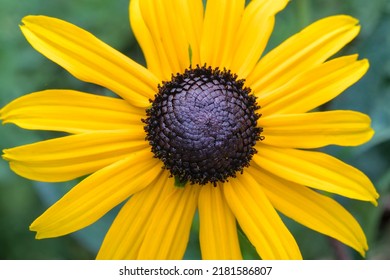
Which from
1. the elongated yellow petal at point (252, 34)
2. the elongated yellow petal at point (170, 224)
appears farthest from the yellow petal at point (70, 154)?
the elongated yellow petal at point (252, 34)

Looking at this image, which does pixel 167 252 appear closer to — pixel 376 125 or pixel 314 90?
pixel 314 90

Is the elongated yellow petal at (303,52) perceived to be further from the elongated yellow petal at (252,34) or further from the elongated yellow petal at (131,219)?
the elongated yellow petal at (131,219)

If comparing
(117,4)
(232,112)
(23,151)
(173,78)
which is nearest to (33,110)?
(23,151)

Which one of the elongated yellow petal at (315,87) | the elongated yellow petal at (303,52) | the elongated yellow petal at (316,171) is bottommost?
the elongated yellow petal at (316,171)

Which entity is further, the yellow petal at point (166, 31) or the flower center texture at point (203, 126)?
the yellow petal at point (166, 31)

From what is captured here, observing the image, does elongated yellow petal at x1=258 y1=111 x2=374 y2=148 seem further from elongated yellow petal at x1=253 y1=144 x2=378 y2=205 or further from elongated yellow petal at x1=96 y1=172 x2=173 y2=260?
elongated yellow petal at x1=96 y1=172 x2=173 y2=260

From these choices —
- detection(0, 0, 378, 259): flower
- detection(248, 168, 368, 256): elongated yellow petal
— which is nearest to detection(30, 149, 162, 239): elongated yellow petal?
detection(0, 0, 378, 259): flower
